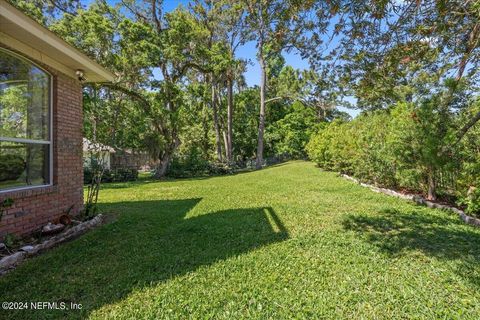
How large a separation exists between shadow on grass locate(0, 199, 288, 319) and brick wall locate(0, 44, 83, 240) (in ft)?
2.44

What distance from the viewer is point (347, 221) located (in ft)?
16.3

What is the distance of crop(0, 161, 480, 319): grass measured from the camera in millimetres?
2361

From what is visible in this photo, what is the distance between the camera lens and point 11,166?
3.92 metres

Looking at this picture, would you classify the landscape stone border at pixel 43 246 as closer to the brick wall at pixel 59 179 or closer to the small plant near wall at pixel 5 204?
the brick wall at pixel 59 179

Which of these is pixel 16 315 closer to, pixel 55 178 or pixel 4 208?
pixel 4 208

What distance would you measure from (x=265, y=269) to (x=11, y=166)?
4.22m

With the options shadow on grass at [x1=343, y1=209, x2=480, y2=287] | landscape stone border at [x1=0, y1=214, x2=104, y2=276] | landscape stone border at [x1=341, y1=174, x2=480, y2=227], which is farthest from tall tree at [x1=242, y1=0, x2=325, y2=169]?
landscape stone border at [x1=0, y1=214, x2=104, y2=276]

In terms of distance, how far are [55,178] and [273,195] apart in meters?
5.59

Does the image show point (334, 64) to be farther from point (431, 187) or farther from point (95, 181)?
point (95, 181)

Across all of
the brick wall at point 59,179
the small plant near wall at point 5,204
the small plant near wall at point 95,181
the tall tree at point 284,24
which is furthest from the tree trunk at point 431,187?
the small plant near wall at point 5,204

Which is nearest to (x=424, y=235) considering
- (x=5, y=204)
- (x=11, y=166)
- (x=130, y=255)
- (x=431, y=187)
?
(x=431, y=187)

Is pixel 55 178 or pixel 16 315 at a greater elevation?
pixel 55 178

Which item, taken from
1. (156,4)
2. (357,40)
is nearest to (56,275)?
(357,40)

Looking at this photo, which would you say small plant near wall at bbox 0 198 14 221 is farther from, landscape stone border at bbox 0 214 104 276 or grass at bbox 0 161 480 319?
grass at bbox 0 161 480 319
